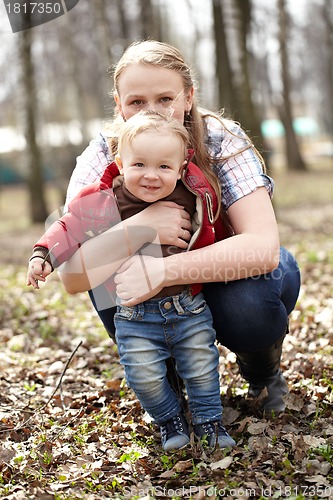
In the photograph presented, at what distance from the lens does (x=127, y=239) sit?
9.39 ft

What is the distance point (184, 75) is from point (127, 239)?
807 millimetres

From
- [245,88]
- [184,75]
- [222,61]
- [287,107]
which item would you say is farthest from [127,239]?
[287,107]

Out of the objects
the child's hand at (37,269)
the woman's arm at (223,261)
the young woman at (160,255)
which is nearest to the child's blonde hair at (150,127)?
the young woman at (160,255)

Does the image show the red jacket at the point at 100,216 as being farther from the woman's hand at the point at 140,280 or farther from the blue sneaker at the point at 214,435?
the blue sneaker at the point at 214,435

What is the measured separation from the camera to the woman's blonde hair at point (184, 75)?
2.86m

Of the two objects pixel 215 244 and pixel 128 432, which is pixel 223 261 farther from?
pixel 128 432

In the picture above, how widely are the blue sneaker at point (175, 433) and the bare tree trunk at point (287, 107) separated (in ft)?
54.6

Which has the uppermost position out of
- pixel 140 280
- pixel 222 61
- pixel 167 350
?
pixel 140 280

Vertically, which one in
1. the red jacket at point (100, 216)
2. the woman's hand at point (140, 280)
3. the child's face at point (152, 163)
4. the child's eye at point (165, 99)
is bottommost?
the woman's hand at point (140, 280)

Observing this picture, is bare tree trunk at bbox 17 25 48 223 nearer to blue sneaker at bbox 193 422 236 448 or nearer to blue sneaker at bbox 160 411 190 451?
blue sneaker at bbox 160 411 190 451

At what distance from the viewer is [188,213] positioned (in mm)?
2928

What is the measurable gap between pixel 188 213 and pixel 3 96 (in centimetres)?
2948

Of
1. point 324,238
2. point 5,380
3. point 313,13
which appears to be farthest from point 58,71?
point 5,380

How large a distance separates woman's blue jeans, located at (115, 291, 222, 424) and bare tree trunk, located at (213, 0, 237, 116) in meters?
9.02
